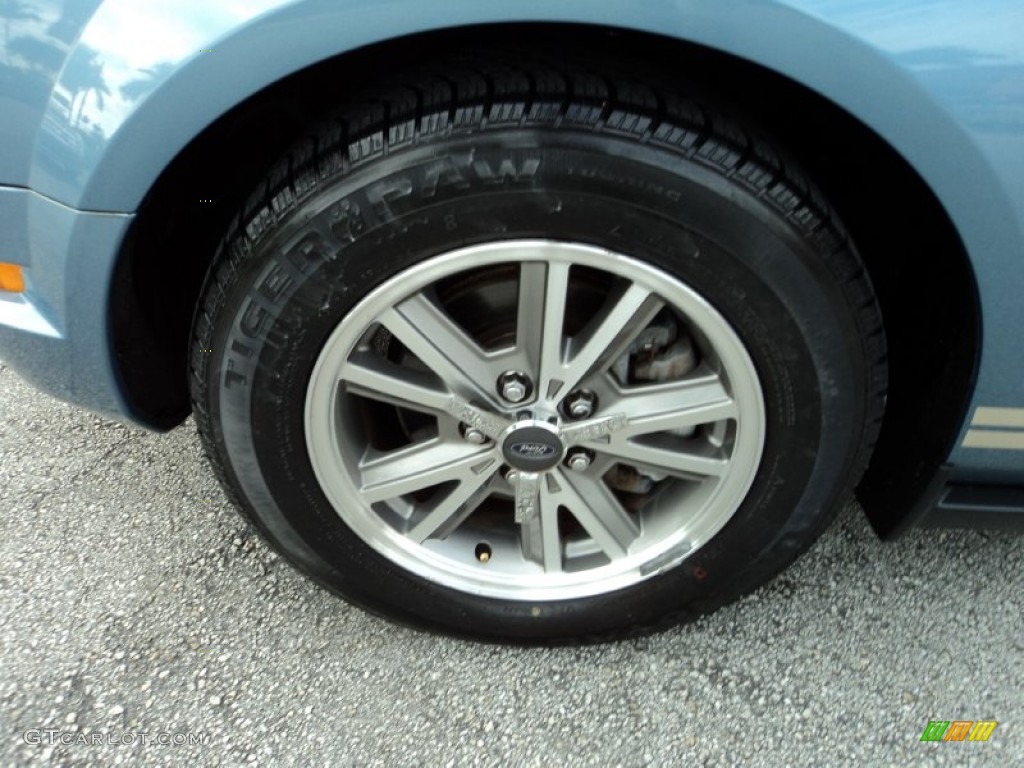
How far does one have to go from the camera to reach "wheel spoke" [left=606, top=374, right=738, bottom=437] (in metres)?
1.39

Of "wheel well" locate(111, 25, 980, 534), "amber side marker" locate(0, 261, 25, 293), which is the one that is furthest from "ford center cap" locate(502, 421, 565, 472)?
"amber side marker" locate(0, 261, 25, 293)

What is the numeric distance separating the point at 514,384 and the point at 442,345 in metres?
0.14

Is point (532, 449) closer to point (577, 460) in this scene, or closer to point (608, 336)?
point (577, 460)

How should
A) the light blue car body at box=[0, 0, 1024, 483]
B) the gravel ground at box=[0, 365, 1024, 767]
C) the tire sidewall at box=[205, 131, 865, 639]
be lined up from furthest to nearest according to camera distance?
the gravel ground at box=[0, 365, 1024, 767]
the tire sidewall at box=[205, 131, 865, 639]
the light blue car body at box=[0, 0, 1024, 483]

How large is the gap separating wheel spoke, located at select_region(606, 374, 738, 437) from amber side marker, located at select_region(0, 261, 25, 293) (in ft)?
3.32

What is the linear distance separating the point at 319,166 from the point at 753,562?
3.47 ft

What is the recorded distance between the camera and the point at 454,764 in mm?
1491

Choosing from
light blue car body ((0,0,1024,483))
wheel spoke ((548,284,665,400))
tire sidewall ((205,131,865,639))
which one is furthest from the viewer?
wheel spoke ((548,284,665,400))

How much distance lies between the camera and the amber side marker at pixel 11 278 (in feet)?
4.39

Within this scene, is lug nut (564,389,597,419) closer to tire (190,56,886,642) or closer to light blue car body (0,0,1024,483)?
tire (190,56,886,642)

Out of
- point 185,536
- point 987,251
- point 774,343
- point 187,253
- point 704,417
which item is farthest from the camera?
point 185,536

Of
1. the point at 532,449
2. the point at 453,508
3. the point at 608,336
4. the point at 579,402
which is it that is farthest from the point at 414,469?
the point at 608,336

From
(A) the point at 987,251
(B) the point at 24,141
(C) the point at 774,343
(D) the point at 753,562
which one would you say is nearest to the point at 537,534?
(D) the point at 753,562

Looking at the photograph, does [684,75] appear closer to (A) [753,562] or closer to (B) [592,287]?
(B) [592,287]
